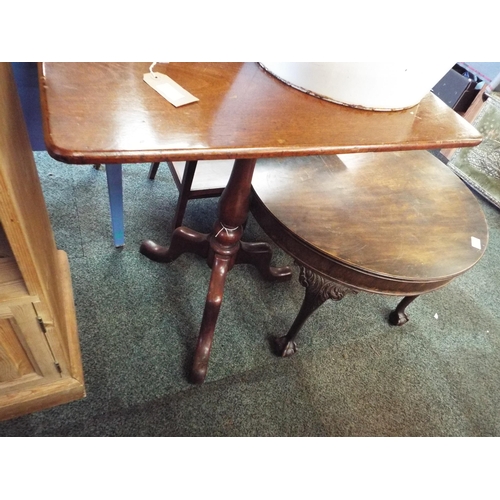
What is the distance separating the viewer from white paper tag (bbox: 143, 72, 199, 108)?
45 centimetres

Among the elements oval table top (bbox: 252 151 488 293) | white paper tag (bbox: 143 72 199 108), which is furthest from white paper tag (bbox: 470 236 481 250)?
white paper tag (bbox: 143 72 199 108)

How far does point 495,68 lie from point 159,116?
207 cm

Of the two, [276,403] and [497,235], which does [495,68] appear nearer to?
[497,235]

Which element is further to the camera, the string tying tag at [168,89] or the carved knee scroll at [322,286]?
the carved knee scroll at [322,286]

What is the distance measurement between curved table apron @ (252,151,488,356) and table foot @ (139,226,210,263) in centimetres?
33

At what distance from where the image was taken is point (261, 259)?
1.13 m

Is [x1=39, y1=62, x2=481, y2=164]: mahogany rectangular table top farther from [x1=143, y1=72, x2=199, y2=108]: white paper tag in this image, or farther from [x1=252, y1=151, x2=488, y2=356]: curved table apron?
[x1=252, y1=151, x2=488, y2=356]: curved table apron

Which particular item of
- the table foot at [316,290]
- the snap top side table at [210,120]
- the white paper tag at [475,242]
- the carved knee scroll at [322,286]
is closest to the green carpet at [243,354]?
the table foot at [316,290]

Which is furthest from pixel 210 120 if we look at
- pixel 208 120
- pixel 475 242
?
pixel 475 242

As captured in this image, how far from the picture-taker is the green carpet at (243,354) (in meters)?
0.90

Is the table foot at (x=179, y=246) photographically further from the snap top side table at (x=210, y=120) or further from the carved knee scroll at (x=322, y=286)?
the snap top side table at (x=210, y=120)

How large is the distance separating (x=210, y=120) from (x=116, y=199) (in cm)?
68

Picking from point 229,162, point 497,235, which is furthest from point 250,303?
point 497,235

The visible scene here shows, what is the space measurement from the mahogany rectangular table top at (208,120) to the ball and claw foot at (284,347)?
2.20 ft
